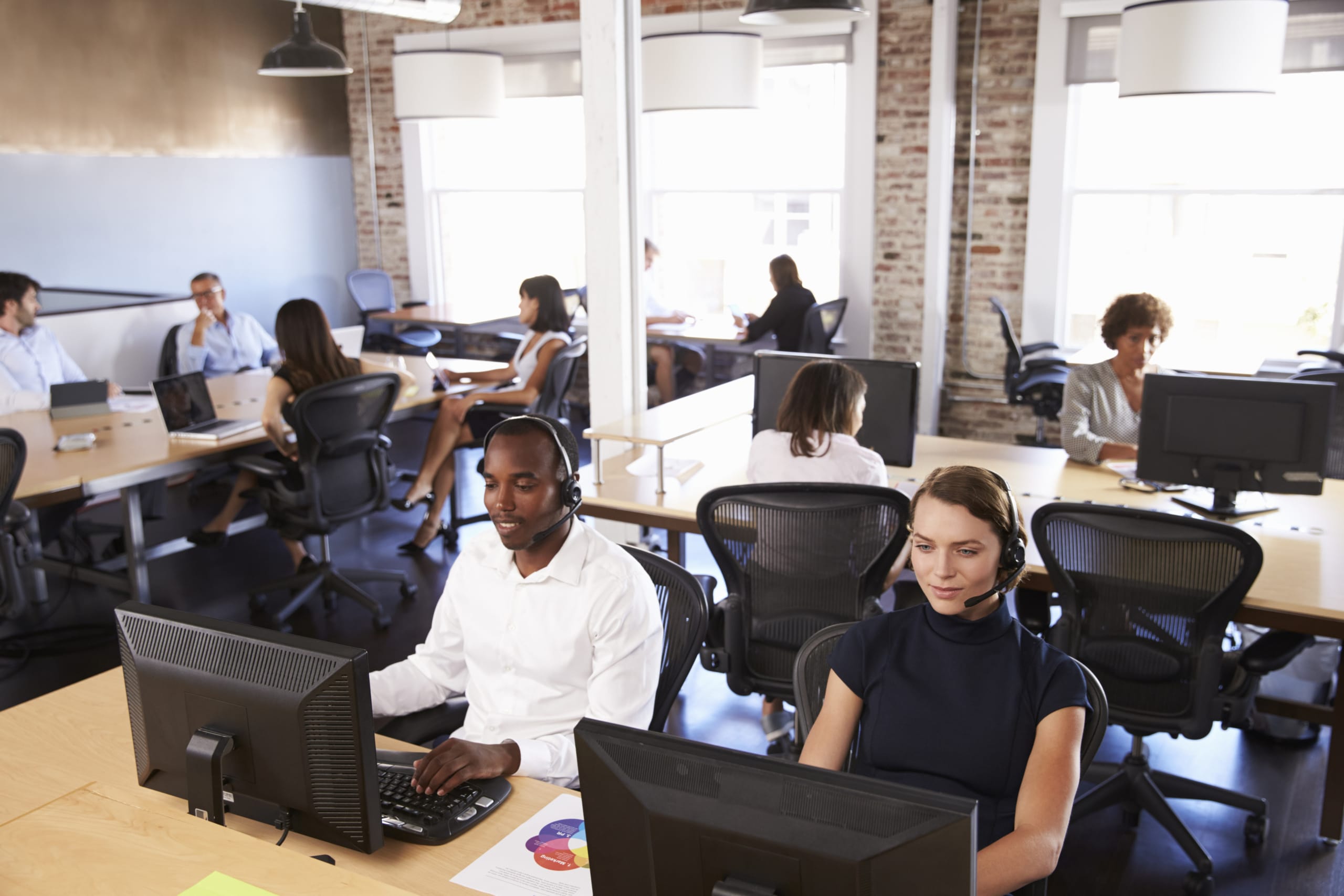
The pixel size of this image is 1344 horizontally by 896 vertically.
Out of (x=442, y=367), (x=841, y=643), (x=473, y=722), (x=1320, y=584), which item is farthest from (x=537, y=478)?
(x=442, y=367)

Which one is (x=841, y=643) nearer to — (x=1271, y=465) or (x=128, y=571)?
(x=1271, y=465)

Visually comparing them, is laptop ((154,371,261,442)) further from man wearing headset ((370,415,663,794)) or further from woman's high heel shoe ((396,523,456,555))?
man wearing headset ((370,415,663,794))

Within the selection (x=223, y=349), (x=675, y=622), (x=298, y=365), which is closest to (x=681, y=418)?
(x=298, y=365)

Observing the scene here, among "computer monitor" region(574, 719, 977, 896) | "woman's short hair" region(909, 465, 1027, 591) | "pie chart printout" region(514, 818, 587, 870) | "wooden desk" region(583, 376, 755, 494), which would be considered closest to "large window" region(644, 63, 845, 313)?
"wooden desk" region(583, 376, 755, 494)

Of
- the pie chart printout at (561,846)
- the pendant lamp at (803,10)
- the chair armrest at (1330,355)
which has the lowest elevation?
the pie chart printout at (561,846)

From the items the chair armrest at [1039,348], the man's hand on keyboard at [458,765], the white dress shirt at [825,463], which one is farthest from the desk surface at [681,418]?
the chair armrest at [1039,348]

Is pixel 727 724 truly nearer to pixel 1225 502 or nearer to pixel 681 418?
pixel 681 418

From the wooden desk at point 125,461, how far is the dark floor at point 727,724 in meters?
0.25

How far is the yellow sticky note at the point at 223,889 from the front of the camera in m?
1.37

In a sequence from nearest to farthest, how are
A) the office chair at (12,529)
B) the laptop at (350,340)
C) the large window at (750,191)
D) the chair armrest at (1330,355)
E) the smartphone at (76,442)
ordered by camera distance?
the office chair at (12,529) < the smartphone at (76,442) < the laptop at (350,340) < the chair armrest at (1330,355) < the large window at (750,191)

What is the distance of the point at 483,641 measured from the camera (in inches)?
83.3

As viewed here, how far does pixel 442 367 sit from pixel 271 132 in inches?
150

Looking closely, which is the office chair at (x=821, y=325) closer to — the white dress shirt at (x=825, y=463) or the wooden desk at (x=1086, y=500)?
the wooden desk at (x=1086, y=500)

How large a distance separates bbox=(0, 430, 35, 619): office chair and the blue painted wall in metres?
3.91
